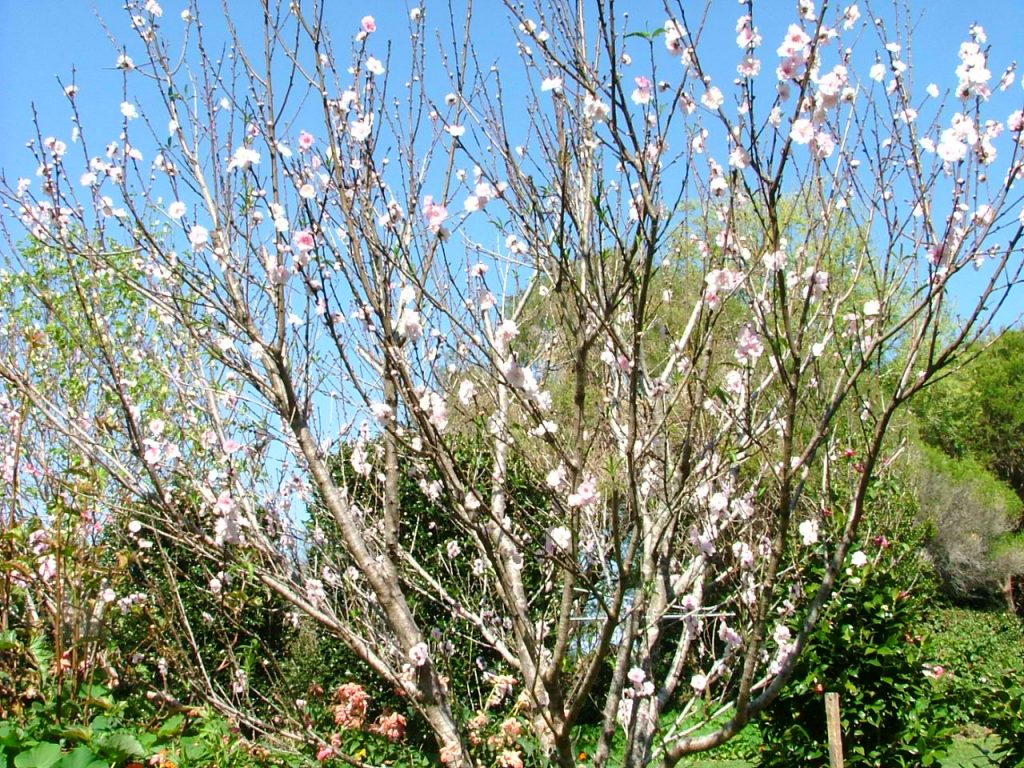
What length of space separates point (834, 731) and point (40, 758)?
3565mm

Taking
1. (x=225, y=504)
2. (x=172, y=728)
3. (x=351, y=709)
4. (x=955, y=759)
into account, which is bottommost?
(x=955, y=759)

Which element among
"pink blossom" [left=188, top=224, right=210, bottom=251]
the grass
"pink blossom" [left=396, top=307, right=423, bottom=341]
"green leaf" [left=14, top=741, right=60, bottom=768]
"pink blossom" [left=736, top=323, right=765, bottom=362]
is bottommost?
the grass

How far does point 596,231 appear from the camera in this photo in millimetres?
2670

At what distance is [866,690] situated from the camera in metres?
4.74

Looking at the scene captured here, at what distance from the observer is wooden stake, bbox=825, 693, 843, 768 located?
14.1 feet

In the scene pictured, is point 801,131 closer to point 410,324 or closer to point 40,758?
point 410,324

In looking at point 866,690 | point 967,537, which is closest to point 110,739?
point 866,690

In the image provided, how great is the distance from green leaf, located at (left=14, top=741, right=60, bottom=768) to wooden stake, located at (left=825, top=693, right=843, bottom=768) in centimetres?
349

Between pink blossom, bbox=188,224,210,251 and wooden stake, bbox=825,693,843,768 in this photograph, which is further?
wooden stake, bbox=825,693,843,768

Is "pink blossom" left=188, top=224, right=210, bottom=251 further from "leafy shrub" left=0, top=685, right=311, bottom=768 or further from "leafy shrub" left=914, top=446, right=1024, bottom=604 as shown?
"leafy shrub" left=914, top=446, right=1024, bottom=604

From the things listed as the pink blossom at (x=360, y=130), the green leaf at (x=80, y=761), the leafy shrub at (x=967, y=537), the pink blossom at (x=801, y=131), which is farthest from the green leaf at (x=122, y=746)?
the leafy shrub at (x=967, y=537)

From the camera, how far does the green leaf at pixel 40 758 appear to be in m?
2.89

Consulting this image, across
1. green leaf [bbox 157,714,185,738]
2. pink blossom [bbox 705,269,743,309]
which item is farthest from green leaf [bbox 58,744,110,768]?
pink blossom [bbox 705,269,743,309]

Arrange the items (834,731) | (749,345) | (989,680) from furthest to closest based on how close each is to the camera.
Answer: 1. (989,680)
2. (834,731)
3. (749,345)
